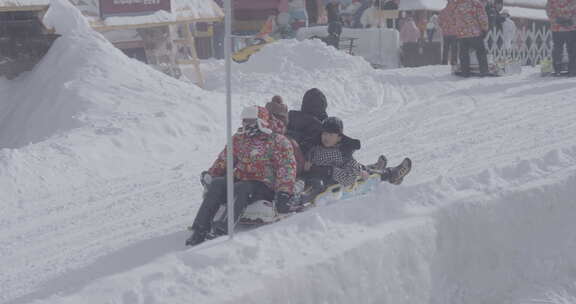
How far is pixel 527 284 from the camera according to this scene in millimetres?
5277

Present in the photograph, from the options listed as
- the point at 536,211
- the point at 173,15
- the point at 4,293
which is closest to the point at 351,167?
the point at 536,211

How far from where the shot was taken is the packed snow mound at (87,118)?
7797 mm

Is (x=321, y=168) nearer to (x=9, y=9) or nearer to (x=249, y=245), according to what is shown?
(x=249, y=245)

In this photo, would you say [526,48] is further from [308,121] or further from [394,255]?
[394,255]

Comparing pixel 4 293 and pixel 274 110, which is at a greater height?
pixel 274 110

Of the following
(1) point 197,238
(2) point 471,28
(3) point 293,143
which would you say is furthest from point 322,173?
(2) point 471,28

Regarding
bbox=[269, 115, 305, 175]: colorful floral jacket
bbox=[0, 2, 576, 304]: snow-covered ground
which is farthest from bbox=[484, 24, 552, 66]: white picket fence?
bbox=[269, 115, 305, 175]: colorful floral jacket

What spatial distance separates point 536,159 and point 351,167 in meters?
1.61

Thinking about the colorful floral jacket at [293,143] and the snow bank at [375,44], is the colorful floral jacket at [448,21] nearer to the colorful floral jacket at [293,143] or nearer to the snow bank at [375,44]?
the snow bank at [375,44]

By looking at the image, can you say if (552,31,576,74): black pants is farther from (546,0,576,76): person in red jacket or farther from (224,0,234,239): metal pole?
(224,0,234,239): metal pole

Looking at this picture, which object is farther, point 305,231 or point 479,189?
point 479,189

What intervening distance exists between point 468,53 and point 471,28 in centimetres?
60

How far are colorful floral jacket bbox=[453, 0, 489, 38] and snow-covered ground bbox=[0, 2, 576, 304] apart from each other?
5.12 feet

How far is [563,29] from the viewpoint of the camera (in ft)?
42.6
